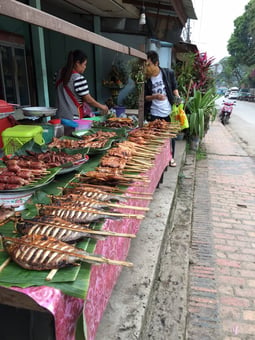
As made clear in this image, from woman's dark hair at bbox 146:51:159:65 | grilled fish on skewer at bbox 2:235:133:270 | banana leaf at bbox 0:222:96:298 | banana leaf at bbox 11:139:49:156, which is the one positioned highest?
woman's dark hair at bbox 146:51:159:65

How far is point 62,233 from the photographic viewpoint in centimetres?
138

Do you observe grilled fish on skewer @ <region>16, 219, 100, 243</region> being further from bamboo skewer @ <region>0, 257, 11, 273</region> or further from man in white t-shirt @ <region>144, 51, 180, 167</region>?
man in white t-shirt @ <region>144, 51, 180, 167</region>

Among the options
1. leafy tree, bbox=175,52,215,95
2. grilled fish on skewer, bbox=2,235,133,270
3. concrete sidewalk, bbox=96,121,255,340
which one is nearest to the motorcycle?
leafy tree, bbox=175,52,215,95

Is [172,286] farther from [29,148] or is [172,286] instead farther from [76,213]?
[29,148]

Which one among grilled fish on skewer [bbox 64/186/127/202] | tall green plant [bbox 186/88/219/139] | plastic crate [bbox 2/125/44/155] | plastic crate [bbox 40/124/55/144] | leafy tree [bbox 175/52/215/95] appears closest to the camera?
grilled fish on skewer [bbox 64/186/127/202]

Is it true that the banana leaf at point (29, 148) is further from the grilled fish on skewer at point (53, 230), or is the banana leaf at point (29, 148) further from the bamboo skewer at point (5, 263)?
the bamboo skewer at point (5, 263)

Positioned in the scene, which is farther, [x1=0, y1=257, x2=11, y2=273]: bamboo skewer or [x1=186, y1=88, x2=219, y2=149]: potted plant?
[x1=186, y1=88, x2=219, y2=149]: potted plant

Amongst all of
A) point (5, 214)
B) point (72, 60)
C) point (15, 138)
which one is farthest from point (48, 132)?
point (5, 214)

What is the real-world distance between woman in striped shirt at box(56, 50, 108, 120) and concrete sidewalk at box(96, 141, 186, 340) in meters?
1.87

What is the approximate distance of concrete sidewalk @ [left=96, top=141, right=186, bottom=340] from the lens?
1.89m

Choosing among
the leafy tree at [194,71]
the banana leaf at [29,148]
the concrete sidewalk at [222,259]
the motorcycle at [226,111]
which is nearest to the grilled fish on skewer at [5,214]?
the banana leaf at [29,148]

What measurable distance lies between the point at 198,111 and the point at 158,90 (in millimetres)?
2921

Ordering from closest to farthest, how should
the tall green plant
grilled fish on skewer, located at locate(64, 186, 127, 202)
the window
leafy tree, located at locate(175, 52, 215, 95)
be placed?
grilled fish on skewer, located at locate(64, 186, 127, 202) < the window < the tall green plant < leafy tree, located at locate(175, 52, 215, 95)

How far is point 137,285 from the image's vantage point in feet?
7.64
